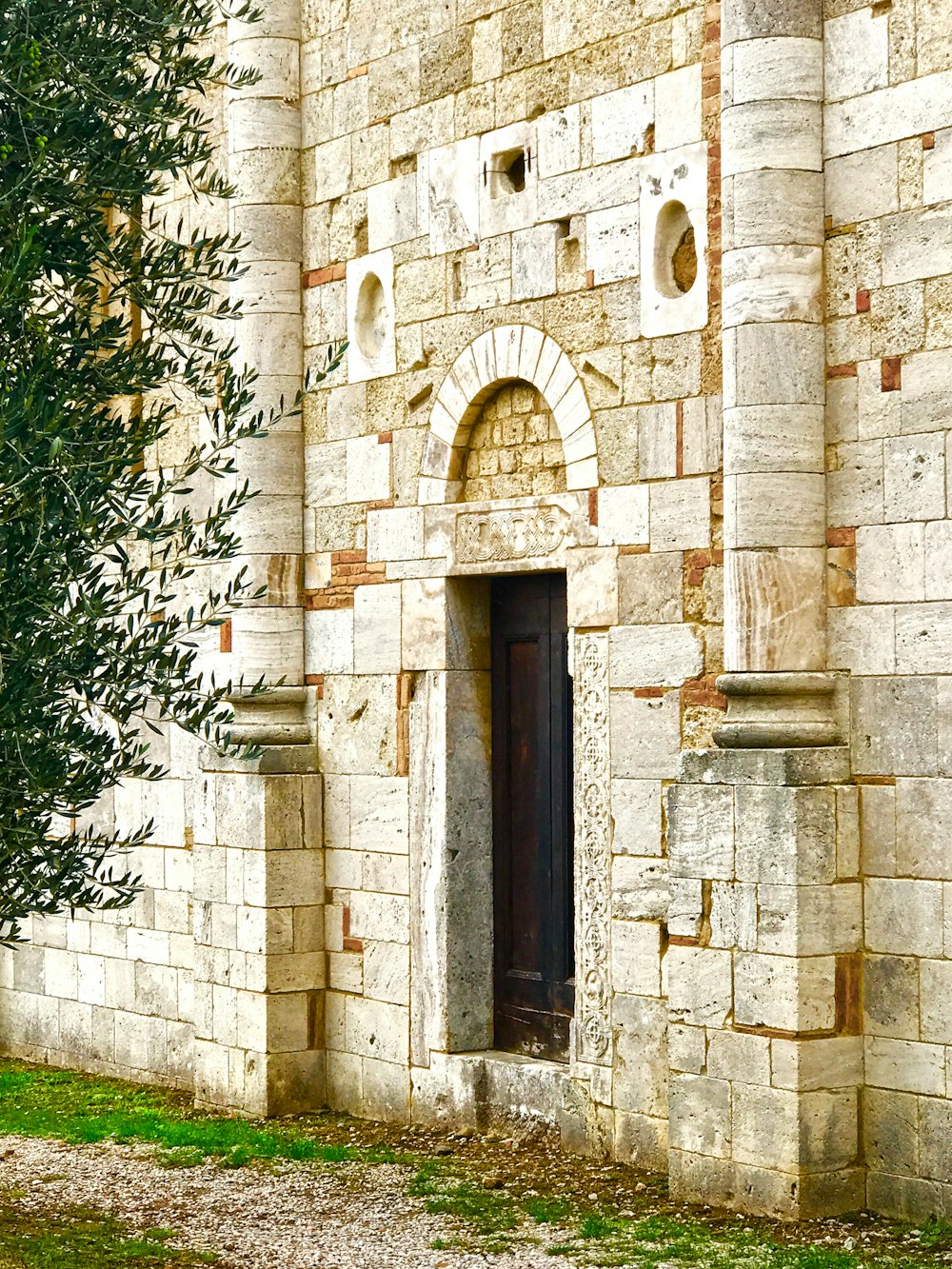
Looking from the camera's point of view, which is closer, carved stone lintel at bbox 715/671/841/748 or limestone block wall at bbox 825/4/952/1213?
limestone block wall at bbox 825/4/952/1213

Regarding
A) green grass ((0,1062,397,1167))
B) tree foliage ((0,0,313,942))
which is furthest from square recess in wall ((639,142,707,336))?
green grass ((0,1062,397,1167))

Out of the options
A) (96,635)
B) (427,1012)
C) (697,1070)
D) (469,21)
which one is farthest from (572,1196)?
(469,21)

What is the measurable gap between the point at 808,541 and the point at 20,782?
9.44ft

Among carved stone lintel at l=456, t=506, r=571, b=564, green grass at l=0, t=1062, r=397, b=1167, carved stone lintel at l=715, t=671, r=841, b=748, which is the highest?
carved stone lintel at l=456, t=506, r=571, b=564

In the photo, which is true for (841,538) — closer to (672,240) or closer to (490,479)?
(672,240)

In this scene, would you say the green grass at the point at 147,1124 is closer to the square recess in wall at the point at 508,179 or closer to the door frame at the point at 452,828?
the door frame at the point at 452,828

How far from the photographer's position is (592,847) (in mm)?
7988

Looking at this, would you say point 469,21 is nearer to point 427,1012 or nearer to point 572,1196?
point 427,1012

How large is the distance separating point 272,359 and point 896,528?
12.7 feet

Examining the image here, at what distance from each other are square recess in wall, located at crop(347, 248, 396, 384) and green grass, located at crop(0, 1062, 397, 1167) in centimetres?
358

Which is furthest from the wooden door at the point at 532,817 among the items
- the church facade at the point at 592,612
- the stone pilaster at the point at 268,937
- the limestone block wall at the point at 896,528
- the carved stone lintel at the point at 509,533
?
the limestone block wall at the point at 896,528

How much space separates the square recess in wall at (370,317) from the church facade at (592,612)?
3 centimetres

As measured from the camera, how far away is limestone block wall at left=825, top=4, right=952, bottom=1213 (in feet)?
21.9

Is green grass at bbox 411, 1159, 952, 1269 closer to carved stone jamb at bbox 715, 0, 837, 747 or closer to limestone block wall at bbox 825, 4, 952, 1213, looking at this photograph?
limestone block wall at bbox 825, 4, 952, 1213
